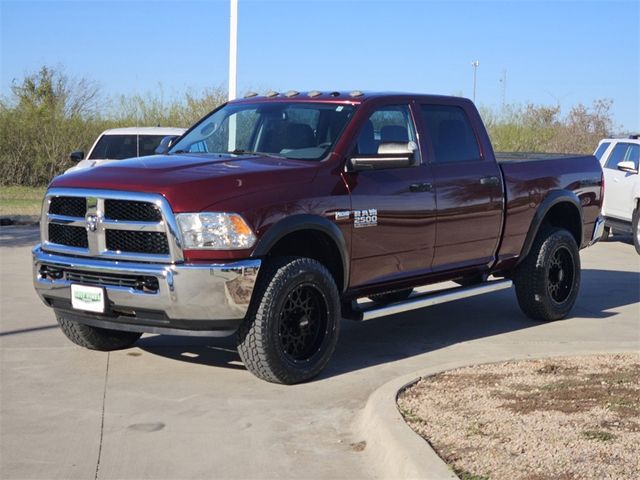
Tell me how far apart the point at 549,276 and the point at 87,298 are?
4.68 meters

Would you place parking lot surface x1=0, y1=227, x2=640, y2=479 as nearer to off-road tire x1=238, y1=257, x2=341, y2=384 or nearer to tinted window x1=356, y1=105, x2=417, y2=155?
off-road tire x1=238, y1=257, x2=341, y2=384

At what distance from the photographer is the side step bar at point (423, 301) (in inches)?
290

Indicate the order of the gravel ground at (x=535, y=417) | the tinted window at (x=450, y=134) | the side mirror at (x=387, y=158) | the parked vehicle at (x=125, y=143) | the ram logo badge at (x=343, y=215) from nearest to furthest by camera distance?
1. the gravel ground at (x=535, y=417)
2. the ram logo badge at (x=343, y=215)
3. the side mirror at (x=387, y=158)
4. the tinted window at (x=450, y=134)
5. the parked vehicle at (x=125, y=143)

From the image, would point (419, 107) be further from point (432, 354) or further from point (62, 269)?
point (62, 269)

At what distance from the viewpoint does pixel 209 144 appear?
792cm

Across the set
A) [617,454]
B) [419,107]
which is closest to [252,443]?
[617,454]

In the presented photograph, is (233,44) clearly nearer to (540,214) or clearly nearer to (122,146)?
(122,146)

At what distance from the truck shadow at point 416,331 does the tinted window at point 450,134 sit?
5.31 feet

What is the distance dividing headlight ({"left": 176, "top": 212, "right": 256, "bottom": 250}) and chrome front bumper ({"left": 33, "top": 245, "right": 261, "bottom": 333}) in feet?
0.45

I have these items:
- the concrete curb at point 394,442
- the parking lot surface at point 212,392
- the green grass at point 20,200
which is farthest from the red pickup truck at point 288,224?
the green grass at point 20,200

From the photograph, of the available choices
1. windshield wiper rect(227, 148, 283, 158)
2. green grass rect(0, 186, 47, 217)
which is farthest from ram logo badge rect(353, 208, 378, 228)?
green grass rect(0, 186, 47, 217)

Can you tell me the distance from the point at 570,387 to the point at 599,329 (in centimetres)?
282

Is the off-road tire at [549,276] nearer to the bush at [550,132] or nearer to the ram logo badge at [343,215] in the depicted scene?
the ram logo badge at [343,215]

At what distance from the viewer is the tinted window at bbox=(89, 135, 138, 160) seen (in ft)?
56.2
